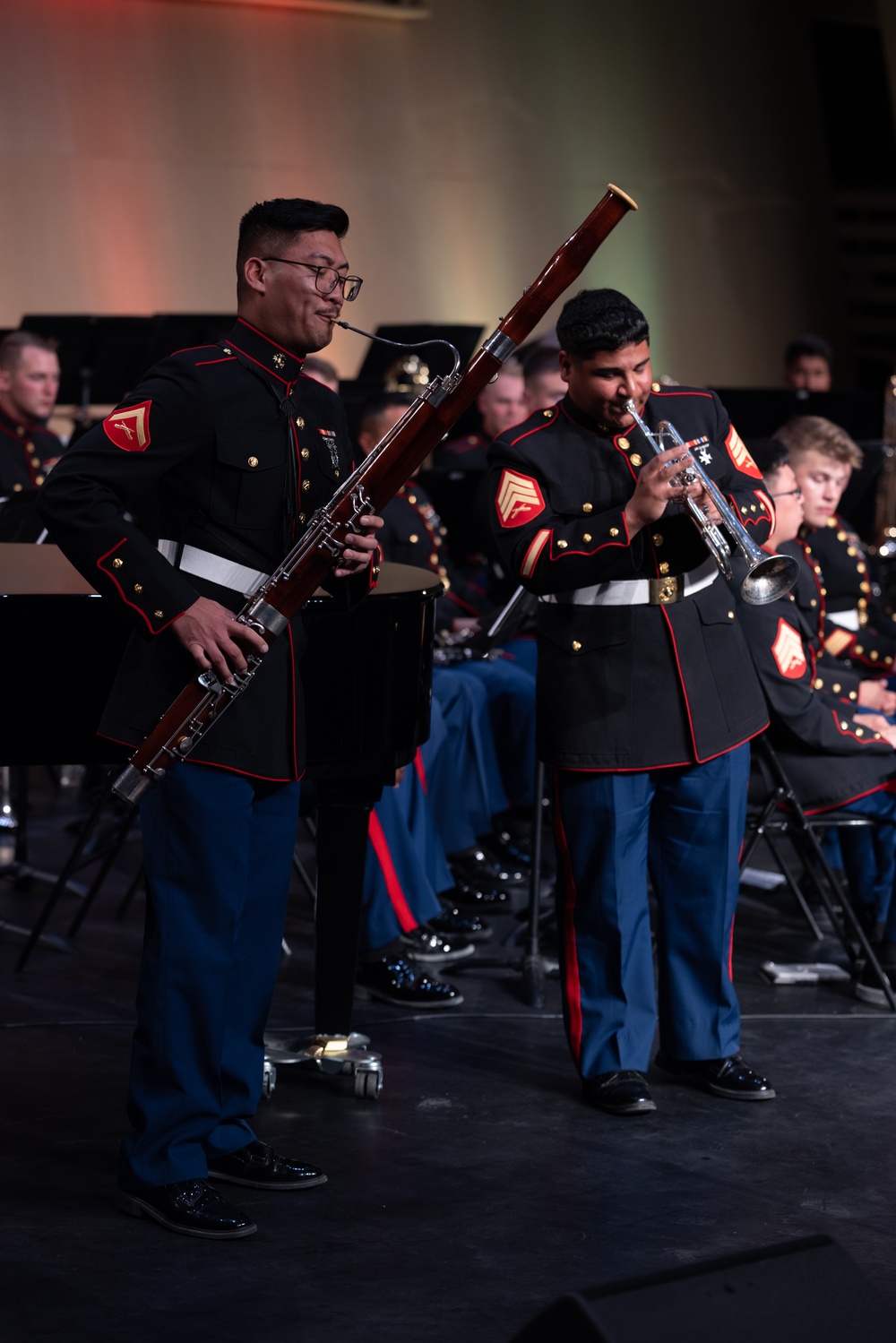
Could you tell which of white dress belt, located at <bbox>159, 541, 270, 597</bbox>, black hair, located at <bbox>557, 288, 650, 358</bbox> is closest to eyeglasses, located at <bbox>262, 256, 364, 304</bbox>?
white dress belt, located at <bbox>159, 541, 270, 597</bbox>

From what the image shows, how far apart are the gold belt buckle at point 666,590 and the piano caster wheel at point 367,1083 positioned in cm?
107

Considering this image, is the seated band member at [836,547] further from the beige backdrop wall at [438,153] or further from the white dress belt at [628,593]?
the beige backdrop wall at [438,153]

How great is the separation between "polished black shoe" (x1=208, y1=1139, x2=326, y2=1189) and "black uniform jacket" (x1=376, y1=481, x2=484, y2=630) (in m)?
2.35

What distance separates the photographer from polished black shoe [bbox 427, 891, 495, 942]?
4695mm

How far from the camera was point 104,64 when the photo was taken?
9.55m

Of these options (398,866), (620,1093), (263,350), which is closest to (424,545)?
(398,866)

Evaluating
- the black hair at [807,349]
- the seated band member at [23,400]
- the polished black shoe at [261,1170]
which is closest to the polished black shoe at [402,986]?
the polished black shoe at [261,1170]

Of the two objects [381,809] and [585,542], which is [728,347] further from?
[585,542]

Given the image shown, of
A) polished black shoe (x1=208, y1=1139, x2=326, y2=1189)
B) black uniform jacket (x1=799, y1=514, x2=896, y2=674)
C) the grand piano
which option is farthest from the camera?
black uniform jacket (x1=799, y1=514, x2=896, y2=674)

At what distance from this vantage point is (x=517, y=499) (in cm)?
333

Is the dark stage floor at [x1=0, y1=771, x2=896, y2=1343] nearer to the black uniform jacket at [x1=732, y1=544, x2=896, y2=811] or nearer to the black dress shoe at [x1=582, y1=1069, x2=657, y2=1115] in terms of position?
the black dress shoe at [x1=582, y1=1069, x2=657, y2=1115]

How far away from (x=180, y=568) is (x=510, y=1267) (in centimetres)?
120

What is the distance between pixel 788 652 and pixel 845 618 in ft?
3.54

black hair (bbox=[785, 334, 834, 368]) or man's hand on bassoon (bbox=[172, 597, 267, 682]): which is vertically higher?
black hair (bbox=[785, 334, 834, 368])
